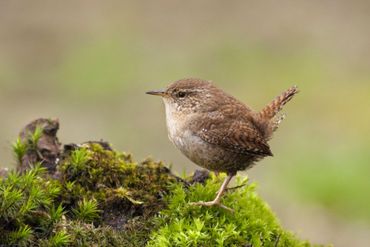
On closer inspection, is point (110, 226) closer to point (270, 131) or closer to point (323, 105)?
point (270, 131)

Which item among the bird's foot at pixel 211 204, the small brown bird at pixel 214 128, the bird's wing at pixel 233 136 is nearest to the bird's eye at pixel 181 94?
the small brown bird at pixel 214 128

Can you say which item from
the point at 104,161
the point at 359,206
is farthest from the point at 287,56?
the point at 104,161

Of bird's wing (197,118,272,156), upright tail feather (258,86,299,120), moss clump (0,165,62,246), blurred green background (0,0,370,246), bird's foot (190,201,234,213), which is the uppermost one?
blurred green background (0,0,370,246)

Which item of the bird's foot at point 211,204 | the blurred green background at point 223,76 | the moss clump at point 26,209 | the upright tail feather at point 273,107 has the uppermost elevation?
the blurred green background at point 223,76

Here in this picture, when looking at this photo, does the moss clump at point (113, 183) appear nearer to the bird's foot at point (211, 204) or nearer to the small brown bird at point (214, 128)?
the bird's foot at point (211, 204)

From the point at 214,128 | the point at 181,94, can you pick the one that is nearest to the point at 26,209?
the point at 214,128

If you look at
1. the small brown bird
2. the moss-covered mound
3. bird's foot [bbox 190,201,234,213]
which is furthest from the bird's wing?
bird's foot [bbox 190,201,234,213]

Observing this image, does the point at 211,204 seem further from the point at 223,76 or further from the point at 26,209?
the point at 223,76

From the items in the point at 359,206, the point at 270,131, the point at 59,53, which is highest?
the point at 59,53

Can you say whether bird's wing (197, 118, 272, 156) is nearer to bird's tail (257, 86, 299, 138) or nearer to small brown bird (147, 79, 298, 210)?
small brown bird (147, 79, 298, 210)
